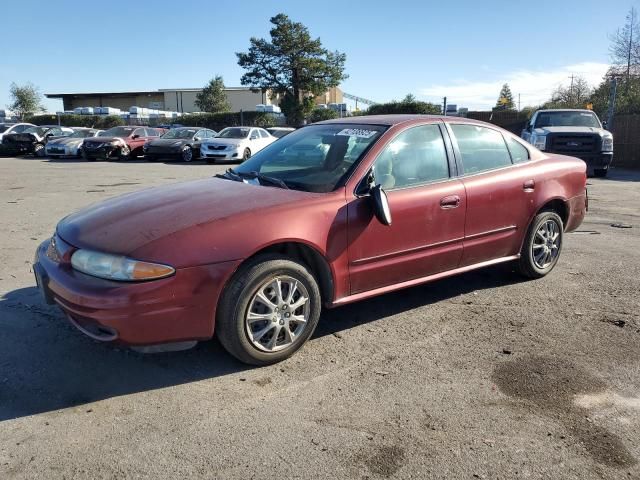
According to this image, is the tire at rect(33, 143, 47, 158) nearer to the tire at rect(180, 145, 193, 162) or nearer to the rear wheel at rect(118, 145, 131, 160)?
the rear wheel at rect(118, 145, 131, 160)

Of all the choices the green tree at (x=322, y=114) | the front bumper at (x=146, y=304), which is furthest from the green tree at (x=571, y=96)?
the front bumper at (x=146, y=304)

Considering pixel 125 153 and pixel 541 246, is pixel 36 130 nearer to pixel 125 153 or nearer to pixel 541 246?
pixel 125 153

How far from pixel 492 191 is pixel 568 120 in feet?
43.4

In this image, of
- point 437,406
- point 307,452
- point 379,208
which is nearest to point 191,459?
point 307,452

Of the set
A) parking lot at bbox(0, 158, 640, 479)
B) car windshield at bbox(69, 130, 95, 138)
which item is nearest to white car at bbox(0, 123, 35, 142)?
car windshield at bbox(69, 130, 95, 138)

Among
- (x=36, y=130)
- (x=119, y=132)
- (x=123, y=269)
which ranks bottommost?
(x=123, y=269)

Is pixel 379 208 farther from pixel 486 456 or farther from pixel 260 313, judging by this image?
pixel 486 456

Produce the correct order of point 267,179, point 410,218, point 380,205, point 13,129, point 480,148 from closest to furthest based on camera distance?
point 380,205 → point 410,218 → point 267,179 → point 480,148 → point 13,129

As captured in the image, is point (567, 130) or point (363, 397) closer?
point (363, 397)

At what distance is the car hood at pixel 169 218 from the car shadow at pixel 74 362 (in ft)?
2.56

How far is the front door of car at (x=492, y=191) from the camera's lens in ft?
14.9

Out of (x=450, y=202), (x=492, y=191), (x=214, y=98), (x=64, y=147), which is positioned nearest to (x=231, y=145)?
(x=64, y=147)

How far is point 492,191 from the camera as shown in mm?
4621

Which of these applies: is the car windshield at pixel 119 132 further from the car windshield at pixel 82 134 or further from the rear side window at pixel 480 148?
the rear side window at pixel 480 148
